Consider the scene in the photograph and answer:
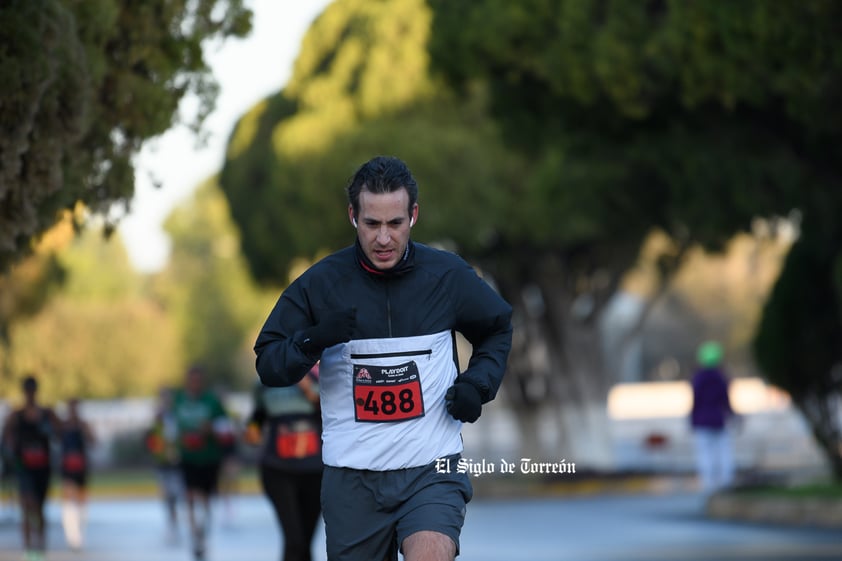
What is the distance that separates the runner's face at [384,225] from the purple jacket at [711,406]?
15.1 meters

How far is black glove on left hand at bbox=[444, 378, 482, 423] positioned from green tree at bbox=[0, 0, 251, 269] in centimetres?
347

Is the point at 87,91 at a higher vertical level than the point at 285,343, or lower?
higher

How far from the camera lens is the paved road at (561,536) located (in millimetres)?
16094

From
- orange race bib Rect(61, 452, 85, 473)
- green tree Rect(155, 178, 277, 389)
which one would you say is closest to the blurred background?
orange race bib Rect(61, 452, 85, 473)

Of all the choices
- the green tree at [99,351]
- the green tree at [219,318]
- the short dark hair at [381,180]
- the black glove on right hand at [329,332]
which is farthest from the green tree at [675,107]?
the green tree at [219,318]

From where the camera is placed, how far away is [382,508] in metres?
6.29

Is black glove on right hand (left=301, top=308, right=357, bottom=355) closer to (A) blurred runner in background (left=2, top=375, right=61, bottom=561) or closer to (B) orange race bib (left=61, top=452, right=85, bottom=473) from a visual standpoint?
(A) blurred runner in background (left=2, top=375, right=61, bottom=561)

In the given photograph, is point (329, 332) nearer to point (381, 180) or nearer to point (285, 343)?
point (285, 343)

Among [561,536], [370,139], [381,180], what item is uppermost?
[370,139]

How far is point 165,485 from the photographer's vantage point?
2106 centimetres

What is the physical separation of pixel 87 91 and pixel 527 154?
11.1 meters

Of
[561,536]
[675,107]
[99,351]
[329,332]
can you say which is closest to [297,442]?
[329,332]

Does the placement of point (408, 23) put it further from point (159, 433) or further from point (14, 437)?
point (14, 437)

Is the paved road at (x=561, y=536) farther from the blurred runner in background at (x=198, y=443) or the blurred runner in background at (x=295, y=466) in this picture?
the blurred runner in background at (x=295, y=466)
